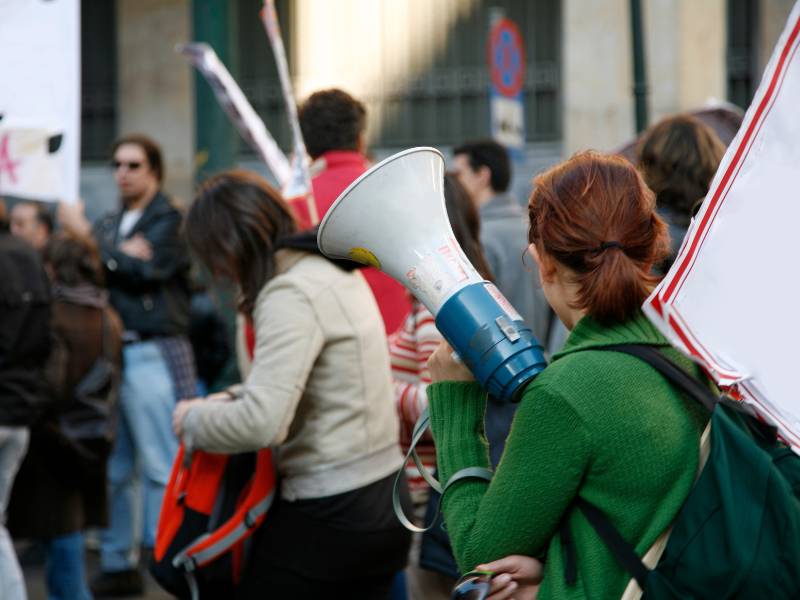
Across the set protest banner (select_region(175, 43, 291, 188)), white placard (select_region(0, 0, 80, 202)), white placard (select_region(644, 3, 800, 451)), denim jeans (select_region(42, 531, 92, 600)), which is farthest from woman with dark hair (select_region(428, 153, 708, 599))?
denim jeans (select_region(42, 531, 92, 600))

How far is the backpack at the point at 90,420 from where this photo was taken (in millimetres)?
6035

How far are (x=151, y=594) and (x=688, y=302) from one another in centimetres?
506

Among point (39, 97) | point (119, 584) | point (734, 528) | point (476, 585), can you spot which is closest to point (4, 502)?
point (39, 97)

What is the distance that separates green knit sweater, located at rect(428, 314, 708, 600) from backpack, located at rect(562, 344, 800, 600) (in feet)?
0.16

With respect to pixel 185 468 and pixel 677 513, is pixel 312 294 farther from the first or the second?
pixel 677 513

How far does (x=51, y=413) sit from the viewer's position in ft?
19.6

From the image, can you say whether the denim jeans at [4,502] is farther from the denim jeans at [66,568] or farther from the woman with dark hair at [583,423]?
the woman with dark hair at [583,423]

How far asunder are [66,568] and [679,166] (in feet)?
10.4

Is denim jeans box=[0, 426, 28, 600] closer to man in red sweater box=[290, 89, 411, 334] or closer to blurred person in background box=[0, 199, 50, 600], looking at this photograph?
blurred person in background box=[0, 199, 50, 600]

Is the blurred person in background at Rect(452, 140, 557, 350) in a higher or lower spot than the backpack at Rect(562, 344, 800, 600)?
higher

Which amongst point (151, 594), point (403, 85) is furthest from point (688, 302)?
point (403, 85)

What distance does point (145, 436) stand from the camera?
6648mm

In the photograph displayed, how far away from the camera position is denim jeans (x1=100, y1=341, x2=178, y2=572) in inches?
259

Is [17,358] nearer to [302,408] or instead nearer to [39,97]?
[39,97]
